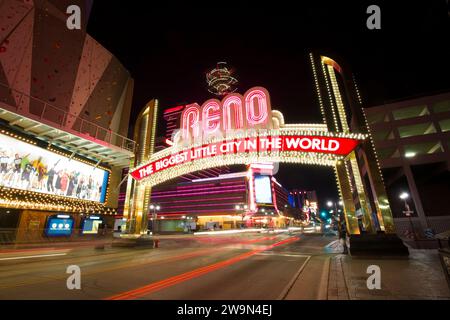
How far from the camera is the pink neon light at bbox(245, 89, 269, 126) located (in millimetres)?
14164

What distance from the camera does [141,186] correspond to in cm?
1808

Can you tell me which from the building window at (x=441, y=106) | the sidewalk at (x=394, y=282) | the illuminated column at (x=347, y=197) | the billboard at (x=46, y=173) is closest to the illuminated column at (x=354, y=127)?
the illuminated column at (x=347, y=197)

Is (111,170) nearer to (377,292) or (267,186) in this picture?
(377,292)

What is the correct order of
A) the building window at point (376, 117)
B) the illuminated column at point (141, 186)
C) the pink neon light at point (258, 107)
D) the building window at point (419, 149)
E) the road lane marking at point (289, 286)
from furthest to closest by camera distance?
the building window at point (376, 117) → the building window at point (419, 149) → the illuminated column at point (141, 186) → the pink neon light at point (258, 107) → the road lane marking at point (289, 286)

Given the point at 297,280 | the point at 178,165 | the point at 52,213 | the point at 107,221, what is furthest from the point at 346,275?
the point at 107,221

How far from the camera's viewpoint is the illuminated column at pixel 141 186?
17391 mm

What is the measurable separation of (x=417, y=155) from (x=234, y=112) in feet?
107

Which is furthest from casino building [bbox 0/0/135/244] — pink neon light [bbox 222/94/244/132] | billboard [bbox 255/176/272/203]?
billboard [bbox 255/176/272/203]

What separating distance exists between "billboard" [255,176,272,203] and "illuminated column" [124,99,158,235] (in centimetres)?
8367

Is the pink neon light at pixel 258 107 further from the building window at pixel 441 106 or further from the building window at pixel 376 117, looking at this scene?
the building window at pixel 441 106

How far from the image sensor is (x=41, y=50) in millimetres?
19719

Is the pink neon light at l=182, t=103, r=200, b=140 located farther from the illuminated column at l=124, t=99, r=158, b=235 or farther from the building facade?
the building facade

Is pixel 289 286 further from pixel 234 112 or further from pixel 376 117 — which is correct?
pixel 376 117

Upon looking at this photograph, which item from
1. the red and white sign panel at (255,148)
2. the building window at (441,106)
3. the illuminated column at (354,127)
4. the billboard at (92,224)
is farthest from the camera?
the building window at (441,106)
